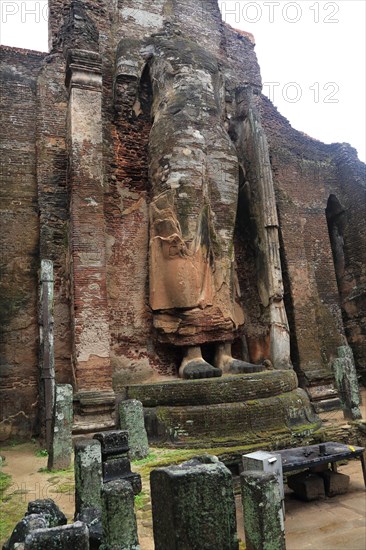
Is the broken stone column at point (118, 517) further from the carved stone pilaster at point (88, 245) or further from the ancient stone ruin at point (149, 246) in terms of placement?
the carved stone pilaster at point (88, 245)

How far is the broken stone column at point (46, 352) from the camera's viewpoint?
6.49 meters

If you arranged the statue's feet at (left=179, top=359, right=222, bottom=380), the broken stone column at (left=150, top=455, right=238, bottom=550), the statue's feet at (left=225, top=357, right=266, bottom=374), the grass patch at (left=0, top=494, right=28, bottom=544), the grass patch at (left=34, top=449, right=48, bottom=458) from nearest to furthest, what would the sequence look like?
the broken stone column at (left=150, top=455, right=238, bottom=550) → the grass patch at (left=0, top=494, right=28, bottom=544) → the grass patch at (left=34, top=449, right=48, bottom=458) → the statue's feet at (left=179, top=359, right=222, bottom=380) → the statue's feet at (left=225, top=357, right=266, bottom=374)

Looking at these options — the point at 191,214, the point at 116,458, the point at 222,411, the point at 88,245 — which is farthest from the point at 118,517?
the point at 191,214

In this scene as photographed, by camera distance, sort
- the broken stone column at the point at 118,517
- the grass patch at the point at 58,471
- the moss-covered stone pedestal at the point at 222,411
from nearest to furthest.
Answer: the broken stone column at the point at 118,517 → the grass patch at the point at 58,471 → the moss-covered stone pedestal at the point at 222,411

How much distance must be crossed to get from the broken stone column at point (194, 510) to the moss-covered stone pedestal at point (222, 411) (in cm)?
385

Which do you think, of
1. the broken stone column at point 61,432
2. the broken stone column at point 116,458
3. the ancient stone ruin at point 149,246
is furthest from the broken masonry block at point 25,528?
the ancient stone ruin at point 149,246

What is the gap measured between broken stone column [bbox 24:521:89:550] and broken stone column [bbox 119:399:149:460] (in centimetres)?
335

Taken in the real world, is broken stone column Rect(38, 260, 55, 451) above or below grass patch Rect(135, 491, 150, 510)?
above

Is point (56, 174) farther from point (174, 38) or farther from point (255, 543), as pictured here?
point (255, 543)

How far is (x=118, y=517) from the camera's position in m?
2.63

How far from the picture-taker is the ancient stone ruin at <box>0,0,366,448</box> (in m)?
6.80

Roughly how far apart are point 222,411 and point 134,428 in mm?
1289

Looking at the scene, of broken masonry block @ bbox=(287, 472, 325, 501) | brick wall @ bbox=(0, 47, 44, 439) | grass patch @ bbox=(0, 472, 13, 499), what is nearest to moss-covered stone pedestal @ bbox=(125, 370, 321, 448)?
broken masonry block @ bbox=(287, 472, 325, 501)

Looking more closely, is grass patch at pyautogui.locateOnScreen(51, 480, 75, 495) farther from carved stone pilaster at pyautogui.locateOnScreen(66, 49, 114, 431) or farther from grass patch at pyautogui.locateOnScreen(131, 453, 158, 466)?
carved stone pilaster at pyautogui.locateOnScreen(66, 49, 114, 431)
